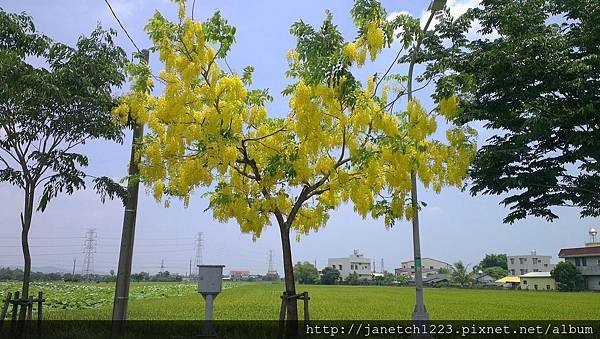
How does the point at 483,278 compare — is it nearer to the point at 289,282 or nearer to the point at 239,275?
the point at 239,275

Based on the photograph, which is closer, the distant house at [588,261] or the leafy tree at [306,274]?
the distant house at [588,261]

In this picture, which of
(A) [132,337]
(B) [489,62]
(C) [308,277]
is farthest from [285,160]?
(C) [308,277]

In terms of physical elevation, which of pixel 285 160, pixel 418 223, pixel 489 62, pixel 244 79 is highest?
pixel 489 62

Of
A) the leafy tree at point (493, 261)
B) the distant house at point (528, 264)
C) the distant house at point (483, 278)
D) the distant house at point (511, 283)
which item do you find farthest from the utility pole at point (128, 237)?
the leafy tree at point (493, 261)

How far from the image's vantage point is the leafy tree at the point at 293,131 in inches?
317

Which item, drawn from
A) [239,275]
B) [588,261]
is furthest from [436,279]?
[239,275]

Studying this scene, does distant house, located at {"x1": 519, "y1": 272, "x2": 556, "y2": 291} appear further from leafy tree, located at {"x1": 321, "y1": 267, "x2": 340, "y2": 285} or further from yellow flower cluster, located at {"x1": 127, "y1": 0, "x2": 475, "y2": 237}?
yellow flower cluster, located at {"x1": 127, "y1": 0, "x2": 475, "y2": 237}

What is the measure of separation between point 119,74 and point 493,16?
8.51m

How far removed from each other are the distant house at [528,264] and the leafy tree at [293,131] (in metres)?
90.5

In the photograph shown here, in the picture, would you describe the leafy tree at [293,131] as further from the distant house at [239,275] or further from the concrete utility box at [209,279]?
the distant house at [239,275]

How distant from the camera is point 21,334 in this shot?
874 centimetres

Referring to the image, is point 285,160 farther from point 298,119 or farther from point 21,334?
point 21,334

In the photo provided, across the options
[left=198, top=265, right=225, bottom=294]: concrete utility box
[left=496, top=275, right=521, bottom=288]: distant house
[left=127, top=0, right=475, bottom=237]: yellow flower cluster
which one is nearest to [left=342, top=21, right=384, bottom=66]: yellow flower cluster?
[left=127, top=0, right=475, bottom=237]: yellow flower cluster

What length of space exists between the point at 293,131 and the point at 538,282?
67.7 m
